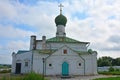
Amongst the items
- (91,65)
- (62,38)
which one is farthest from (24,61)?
(91,65)

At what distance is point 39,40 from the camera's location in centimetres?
3888

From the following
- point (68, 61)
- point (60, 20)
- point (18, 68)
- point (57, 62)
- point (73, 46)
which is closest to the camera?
point (57, 62)

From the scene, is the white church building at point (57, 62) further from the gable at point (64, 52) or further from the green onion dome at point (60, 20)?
the green onion dome at point (60, 20)

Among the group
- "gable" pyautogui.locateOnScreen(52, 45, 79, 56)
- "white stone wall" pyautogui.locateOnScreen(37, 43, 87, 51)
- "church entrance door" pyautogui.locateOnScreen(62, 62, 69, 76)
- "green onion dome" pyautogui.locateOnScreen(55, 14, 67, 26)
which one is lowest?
"church entrance door" pyautogui.locateOnScreen(62, 62, 69, 76)

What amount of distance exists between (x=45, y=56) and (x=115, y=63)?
44744mm

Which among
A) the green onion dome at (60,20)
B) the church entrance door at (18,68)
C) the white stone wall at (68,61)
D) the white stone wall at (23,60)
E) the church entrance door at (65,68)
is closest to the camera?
the white stone wall at (68,61)

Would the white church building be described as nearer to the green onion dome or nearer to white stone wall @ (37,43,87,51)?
white stone wall @ (37,43,87,51)

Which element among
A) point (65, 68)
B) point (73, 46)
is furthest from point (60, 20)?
point (65, 68)

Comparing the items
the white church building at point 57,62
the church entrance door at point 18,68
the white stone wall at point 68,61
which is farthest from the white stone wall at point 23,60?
the white stone wall at point 68,61

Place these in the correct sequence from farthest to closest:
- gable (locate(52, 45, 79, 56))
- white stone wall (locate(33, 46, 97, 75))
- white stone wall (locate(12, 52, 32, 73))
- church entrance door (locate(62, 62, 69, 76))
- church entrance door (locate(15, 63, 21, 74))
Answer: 1. church entrance door (locate(15, 63, 21, 74))
2. white stone wall (locate(12, 52, 32, 73))
3. gable (locate(52, 45, 79, 56))
4. church entrance door (locate(62, 62, 69, 76))
5. white stone wall (locate(33, 46, 97, 75))

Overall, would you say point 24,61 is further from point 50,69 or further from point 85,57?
point 85,57

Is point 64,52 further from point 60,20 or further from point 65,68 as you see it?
point 60,20

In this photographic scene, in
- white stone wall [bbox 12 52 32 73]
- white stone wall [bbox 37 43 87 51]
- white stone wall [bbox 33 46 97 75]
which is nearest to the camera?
white stone wall [bbox 33 46 97 75]

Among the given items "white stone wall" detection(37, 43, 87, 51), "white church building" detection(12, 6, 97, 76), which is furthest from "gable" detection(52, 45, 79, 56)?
"white stone wall" detection(37, 43, 87, 51)
